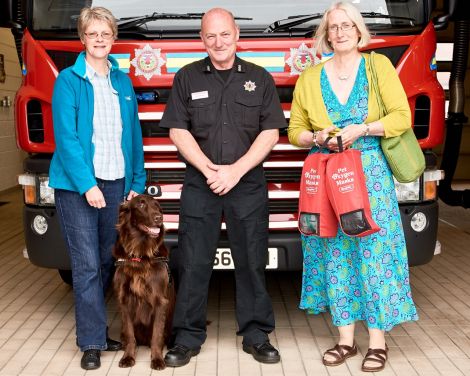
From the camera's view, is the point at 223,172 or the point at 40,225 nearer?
the point at 223,172

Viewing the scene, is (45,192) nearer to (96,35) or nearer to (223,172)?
(96,35)

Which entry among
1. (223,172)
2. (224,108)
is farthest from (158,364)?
(224,108)

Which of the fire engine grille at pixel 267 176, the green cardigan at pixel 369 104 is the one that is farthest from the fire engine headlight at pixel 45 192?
the green cardigan at pixel 369 104

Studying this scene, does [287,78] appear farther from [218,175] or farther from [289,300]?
[289,300]

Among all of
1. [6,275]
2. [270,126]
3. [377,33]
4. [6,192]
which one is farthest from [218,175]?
[6,192]

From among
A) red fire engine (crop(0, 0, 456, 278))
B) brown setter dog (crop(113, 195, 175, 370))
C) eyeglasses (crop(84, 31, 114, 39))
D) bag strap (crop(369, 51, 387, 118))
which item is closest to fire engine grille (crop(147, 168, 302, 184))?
red fire engine (crop(0, 0, 456, 278))

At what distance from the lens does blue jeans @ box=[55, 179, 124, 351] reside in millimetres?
4465

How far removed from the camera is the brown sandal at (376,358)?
4398 mm

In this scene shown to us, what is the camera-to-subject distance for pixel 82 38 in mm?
4387

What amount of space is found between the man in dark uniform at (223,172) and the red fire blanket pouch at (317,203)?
25 centimetres

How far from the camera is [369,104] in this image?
4.35 m

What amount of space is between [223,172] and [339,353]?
47.0 inches

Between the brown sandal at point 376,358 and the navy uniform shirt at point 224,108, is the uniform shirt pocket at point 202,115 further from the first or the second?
the brown sandal at point 376,358

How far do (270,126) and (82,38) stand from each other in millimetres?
1105
